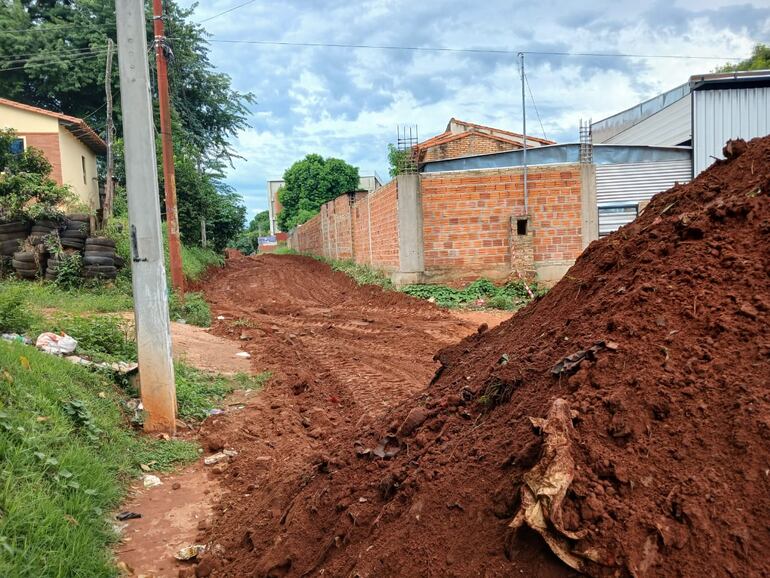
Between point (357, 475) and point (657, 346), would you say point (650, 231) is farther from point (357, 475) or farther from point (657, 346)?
point (357, 475)

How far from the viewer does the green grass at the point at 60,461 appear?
2438 millimetres

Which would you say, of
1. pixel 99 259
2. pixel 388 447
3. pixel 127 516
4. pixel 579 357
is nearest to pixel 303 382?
pixel 127 516

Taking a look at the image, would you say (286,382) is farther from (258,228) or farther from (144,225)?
(258,228)

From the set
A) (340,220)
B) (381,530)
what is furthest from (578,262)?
(340,220)

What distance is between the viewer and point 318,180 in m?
44.3

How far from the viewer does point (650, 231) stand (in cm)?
269

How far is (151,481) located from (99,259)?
29.3ft

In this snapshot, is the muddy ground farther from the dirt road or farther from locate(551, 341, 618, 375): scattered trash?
locate(551, 341, 618, 375): scattered trash

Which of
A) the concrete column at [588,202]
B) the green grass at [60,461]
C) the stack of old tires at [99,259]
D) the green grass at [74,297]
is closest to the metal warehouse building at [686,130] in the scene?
the concrete column at [588,202]

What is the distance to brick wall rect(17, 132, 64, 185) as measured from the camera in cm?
1884

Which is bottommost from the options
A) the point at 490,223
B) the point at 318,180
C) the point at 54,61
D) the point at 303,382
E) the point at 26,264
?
the point at 303,382

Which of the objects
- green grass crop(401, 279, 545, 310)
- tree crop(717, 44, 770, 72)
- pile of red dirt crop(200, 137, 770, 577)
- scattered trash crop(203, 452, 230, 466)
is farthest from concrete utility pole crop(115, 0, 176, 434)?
tree crop(717, 44, 770, 72)

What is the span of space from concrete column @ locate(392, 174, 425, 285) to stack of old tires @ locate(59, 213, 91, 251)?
6929 millimetres

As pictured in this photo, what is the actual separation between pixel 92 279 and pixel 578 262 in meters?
10.8
